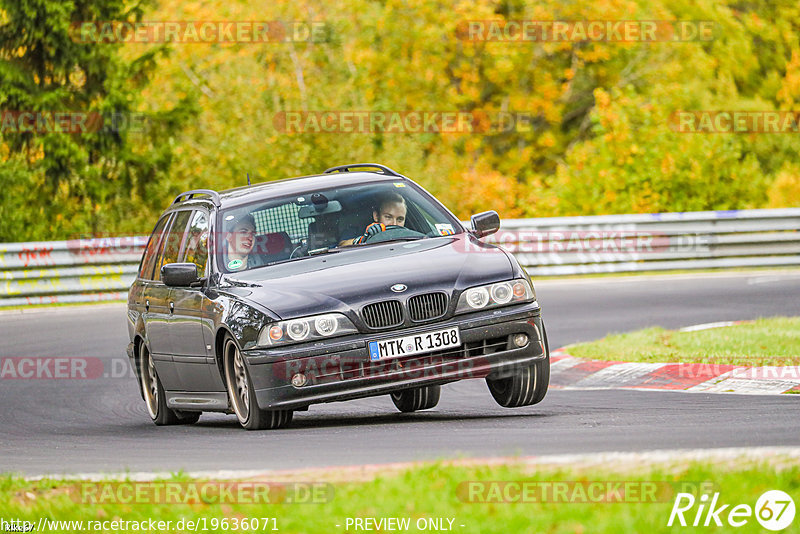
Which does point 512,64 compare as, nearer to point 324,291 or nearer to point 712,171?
point 712,171

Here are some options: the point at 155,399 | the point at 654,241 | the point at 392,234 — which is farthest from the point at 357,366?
the point at 654,241

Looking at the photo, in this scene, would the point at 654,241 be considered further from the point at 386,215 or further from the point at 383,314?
the point at 383,314

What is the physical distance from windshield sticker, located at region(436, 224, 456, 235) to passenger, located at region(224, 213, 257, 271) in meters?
1.33

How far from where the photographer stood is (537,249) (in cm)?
2350

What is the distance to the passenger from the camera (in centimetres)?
978

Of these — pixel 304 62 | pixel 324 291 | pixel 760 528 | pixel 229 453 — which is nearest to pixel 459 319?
pixel 324 291

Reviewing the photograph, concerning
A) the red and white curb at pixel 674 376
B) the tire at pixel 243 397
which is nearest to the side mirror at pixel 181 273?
the tire at pixel 243 397

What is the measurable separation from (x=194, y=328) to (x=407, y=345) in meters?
1.87

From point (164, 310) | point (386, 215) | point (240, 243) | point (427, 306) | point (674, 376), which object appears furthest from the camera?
point (674, 376)

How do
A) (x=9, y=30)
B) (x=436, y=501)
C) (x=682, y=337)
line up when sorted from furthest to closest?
(x=9, y=30), (x=682, y=337), (x=436, y=501)

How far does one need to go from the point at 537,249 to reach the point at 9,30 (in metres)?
11.7

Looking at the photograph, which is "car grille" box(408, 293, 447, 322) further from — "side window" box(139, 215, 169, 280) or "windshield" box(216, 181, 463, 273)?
"side window" box(139, 215, 169, 280)

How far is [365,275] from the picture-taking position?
895cm

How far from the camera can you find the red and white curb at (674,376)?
10.5m
